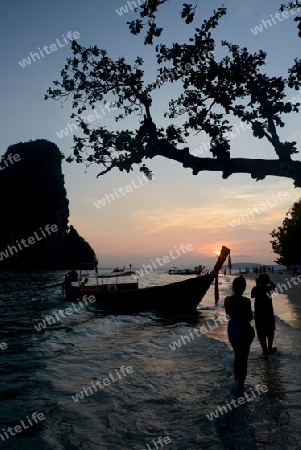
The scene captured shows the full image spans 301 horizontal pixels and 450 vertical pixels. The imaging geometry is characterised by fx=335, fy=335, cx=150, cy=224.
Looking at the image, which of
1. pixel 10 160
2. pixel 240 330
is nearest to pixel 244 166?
pixel 240 330

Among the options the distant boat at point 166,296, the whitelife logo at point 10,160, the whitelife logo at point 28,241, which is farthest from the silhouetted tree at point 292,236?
the whitelife logo at point 10,160

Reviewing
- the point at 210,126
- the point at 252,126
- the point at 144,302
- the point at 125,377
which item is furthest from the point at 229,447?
the point at 144,302

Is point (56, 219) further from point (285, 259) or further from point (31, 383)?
point (31, 383)

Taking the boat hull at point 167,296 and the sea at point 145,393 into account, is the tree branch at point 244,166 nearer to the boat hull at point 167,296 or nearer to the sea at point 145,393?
the sea at point 145,393

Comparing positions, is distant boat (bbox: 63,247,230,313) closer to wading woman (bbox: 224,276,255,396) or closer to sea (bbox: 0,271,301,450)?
sea (bbox: 0,271,301,450)

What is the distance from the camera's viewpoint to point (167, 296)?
70.6ft

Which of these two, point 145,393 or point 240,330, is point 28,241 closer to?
point 145,393

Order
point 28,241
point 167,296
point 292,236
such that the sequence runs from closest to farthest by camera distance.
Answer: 1. point 167,296
2. point 292,236
3. point 28,241

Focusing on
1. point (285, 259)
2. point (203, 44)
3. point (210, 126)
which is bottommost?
point (285, 259)

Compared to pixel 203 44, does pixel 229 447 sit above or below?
below

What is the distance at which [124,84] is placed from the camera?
9.33m

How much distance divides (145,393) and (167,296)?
47.6 feet

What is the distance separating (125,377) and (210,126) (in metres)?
6.60

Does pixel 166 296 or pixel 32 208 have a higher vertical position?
pixel 32 208
